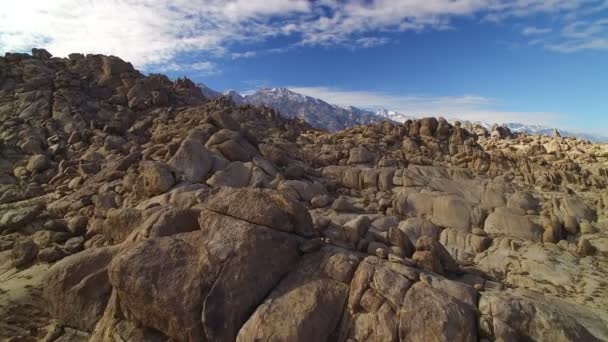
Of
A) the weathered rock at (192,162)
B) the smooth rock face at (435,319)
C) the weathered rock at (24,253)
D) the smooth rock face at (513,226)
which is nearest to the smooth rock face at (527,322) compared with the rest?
the smooth rock face at (435,319)

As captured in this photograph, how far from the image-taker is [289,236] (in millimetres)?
14391

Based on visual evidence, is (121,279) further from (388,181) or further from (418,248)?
(388,181)

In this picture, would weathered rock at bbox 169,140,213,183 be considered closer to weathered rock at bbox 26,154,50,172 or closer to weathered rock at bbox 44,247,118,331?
weathered rock at bbox 44,247,118,331

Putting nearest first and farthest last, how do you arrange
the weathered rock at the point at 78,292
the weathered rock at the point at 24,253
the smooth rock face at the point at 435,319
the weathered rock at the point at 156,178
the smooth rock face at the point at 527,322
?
the smooth rock face at the point at 435,319
the smooth rock face at the point at 527,322
the weathered rock at the point at 78,292
the weathered rock at the point at 24,253
the weathered rock at the point at 156,178

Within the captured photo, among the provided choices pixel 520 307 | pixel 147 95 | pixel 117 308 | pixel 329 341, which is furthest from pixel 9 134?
pixel 520 307

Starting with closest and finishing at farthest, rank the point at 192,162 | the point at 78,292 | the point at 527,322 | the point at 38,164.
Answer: the point at 527,322
the point at 78,292
the point at 192,162
the point at 38,164

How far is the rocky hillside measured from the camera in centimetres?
1189

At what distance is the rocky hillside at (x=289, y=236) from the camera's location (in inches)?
468

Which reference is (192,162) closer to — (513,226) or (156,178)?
(156,178)

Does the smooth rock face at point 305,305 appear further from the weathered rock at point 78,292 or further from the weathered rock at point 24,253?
the weathered rock at point 24,253

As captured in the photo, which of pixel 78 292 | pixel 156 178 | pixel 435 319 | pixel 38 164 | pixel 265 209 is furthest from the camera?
pixel 38 164

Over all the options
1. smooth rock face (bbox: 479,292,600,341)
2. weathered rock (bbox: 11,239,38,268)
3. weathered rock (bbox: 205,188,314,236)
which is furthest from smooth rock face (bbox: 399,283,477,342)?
weathered rock (bbox: 11,239,38,268)

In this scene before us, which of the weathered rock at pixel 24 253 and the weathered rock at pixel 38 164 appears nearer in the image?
the weathered rock at pixel 24 253

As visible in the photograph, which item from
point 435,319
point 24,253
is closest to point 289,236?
point 435,319
